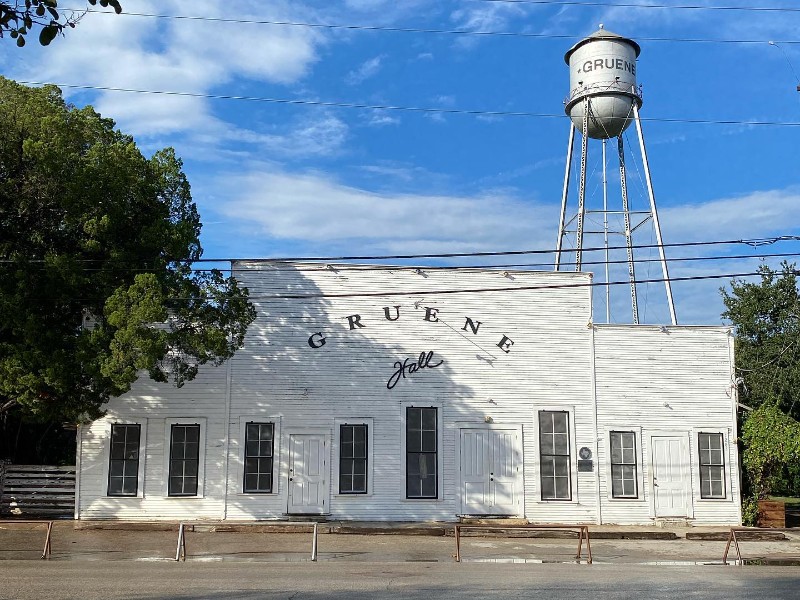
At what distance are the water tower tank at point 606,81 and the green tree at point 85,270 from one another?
16152mm

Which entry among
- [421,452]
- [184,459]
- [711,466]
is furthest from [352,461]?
[711,466]

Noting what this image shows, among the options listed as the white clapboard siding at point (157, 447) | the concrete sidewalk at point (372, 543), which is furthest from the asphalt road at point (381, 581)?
the white clapboard siding at point (157, 447)

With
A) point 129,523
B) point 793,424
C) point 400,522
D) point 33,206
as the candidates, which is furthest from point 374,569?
point 793,424

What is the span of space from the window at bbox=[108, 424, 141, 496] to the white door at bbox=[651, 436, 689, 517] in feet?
45.4

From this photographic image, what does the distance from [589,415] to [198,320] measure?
35.4ft

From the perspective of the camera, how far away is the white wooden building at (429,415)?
2244 cm

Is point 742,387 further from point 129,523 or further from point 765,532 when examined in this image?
point 129,523

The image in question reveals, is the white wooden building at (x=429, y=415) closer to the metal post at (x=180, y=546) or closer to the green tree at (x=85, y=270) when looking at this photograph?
the green tree at (x=85, y=270)

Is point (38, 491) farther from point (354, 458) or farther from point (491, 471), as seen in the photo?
point (491, 471)

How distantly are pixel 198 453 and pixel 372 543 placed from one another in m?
5.63

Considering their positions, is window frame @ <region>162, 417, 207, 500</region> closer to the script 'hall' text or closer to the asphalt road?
the script 'hall' text

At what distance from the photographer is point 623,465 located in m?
23.4

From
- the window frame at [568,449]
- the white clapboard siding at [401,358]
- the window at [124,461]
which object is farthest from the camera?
the window frame at [568,449]

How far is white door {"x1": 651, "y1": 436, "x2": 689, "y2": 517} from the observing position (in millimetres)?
23281
